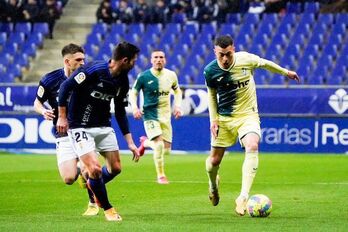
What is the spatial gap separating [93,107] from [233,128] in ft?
6.97

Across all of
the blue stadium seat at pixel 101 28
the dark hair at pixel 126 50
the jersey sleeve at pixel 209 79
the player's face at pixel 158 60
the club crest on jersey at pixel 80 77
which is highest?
the dark hair at pixel 126 50

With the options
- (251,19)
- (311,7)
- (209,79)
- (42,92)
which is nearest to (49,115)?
(42,92)

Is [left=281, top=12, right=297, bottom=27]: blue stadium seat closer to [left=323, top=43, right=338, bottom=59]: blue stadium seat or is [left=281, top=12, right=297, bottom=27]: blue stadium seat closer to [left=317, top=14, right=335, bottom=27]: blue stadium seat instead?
[left=317, top=14, right=335, bottom=27]: blue stadium seat

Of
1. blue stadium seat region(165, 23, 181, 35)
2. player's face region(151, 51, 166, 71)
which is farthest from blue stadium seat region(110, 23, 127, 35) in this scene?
player's face region(151, 51, 166, 71)

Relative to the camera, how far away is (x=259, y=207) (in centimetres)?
1121

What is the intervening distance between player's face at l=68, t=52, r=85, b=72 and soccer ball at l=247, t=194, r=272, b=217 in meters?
2.60

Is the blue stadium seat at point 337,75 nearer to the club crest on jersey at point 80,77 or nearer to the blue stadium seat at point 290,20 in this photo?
the blue stadium seat at point 290,20

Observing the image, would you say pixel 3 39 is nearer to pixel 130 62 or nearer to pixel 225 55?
pixel 225 55

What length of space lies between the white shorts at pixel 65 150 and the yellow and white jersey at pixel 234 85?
1.79m

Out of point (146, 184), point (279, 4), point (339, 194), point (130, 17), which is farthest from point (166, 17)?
point (339, 194)

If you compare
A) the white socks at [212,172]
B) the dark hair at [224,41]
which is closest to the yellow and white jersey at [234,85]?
the dark hair at [224,41]

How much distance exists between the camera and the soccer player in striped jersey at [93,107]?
1068 cm

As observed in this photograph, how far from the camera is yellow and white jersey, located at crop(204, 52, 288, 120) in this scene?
1212 centimetres

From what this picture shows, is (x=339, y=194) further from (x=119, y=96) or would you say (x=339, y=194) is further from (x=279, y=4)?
(x=279, y=4)
